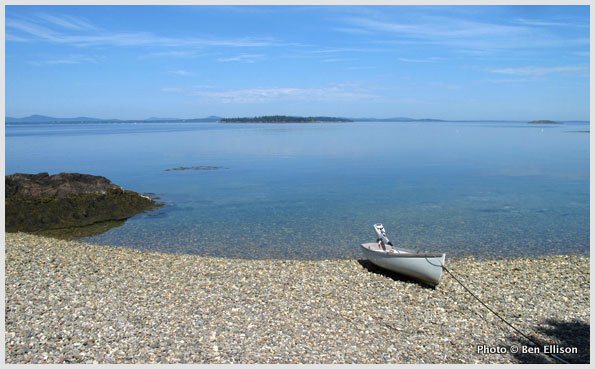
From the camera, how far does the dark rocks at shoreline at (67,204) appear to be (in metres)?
25.9

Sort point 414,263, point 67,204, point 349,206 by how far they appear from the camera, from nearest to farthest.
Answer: point 414,263
point 67,204
point 349,206

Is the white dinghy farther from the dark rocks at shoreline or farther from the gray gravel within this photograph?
the dark rocks at shoreline

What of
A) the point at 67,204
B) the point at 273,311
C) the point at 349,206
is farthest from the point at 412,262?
the point at 67,204

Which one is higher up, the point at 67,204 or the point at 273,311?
the point at 67,204

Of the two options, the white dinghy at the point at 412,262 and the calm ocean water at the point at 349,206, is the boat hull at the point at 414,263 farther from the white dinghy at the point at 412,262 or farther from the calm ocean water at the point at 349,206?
the calm ocean water at the point at 349,206

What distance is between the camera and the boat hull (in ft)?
46.2

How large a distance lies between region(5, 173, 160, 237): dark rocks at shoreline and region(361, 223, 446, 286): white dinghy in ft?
49.1

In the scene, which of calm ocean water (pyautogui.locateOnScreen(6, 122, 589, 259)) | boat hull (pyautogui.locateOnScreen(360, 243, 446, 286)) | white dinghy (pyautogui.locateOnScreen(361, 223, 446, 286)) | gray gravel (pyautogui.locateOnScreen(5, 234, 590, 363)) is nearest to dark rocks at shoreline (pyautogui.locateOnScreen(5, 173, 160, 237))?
calm ocean water (pyautogui.locateOnScreen(6, 122, 589, 259))

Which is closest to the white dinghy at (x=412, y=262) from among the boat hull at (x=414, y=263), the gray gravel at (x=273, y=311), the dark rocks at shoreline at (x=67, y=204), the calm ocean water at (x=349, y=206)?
the boat hull at (x=414, y=263)

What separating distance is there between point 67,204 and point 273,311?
19.5m

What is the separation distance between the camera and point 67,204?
27.9 metres

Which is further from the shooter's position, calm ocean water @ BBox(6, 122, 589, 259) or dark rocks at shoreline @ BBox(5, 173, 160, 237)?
dark rocks at shoreline @ BBox(5, 173, 160, 237)

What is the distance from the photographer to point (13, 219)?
26156mm

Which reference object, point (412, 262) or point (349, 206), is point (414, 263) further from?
point (349, 206)
